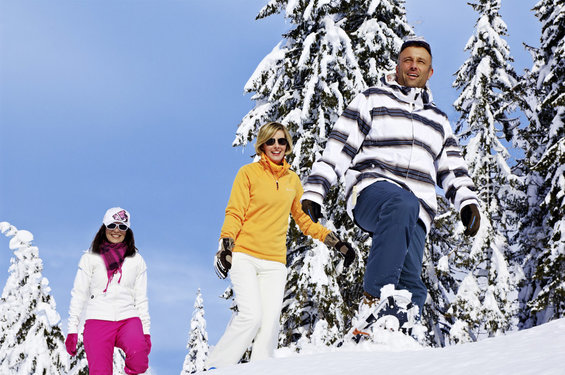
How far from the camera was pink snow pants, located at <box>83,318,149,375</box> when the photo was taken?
5.38 meters

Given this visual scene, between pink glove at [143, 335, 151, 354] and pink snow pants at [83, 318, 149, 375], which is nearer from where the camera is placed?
pink snow pants at [83, 318, 149, 375]

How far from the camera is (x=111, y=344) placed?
5492mm

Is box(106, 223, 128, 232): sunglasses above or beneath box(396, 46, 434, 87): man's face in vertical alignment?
beneath

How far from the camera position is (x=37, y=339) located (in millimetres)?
17031

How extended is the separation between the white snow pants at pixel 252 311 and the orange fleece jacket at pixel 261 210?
113mm

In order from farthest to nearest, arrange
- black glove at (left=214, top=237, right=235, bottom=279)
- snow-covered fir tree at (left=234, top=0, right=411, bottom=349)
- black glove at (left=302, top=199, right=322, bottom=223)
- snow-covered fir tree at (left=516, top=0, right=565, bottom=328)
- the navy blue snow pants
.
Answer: snow-covered fir tree at (left=516, top=0, right=565, bottom=328) → snow-covered fir tree at (left=234, top=0, right=411, bottom=349) → black glove at (left=214, top=237, right=235, bottom=279) → black glove at (left=302, top=199, right=322, bottom=223) → the navy blue snow pants

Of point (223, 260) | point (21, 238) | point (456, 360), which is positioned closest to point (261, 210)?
point (223, 260)

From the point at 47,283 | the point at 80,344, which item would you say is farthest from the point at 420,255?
the point at 47,283

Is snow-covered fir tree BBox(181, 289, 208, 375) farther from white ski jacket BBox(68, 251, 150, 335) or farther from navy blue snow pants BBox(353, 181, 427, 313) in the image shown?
navy blue snow pants BBox(353, 181, 427, 313)

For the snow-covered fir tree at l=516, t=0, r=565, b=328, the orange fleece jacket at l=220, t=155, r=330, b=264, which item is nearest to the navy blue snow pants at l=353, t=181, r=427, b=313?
the orange fleece jacket at l=220, t=155, r=330, b=264

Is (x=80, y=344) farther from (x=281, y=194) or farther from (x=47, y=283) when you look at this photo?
(x=281, y=194)

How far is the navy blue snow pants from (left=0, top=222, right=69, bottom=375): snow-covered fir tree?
14.6 meters

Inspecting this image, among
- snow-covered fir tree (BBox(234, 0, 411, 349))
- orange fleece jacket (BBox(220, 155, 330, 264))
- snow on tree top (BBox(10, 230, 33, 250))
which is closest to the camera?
orange fleece jacket (BBox(220, 155, 330, 264))

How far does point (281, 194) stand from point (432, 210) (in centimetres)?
140
